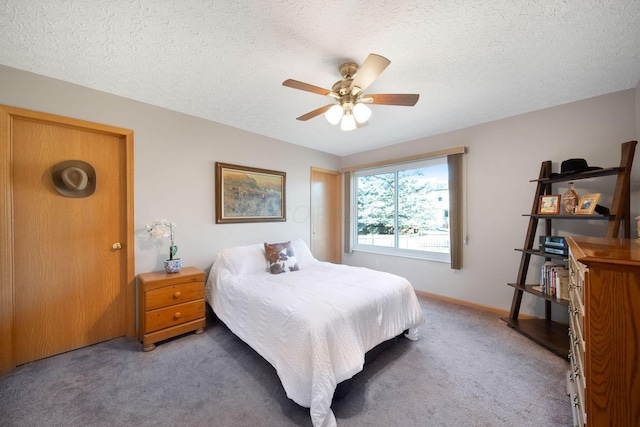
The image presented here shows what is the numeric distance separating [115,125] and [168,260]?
4.75 feet

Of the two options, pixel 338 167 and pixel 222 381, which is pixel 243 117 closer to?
pixel 338 167

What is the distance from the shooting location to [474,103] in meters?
2.45

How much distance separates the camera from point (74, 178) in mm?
2102

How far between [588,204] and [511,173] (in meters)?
0.86

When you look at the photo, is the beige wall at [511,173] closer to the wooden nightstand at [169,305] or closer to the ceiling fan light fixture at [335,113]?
the ceiling fan light fixture at [335,113]

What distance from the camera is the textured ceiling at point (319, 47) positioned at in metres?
1.33

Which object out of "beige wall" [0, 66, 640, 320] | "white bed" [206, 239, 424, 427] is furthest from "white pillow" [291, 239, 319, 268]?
"beige wall" [0, 66, 640, 320]

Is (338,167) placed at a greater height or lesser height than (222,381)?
greater

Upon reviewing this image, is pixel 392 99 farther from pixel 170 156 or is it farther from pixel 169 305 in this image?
pixel 169 305

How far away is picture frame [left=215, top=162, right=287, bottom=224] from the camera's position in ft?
9.82

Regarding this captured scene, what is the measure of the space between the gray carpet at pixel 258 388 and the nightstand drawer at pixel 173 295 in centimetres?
41

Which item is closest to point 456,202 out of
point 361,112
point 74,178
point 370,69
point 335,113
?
point 361,112

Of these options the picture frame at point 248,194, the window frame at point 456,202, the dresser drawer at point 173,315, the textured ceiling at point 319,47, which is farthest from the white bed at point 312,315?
the textured ceiling at point 319,47

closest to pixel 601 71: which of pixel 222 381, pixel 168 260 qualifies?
pixel 222 381
